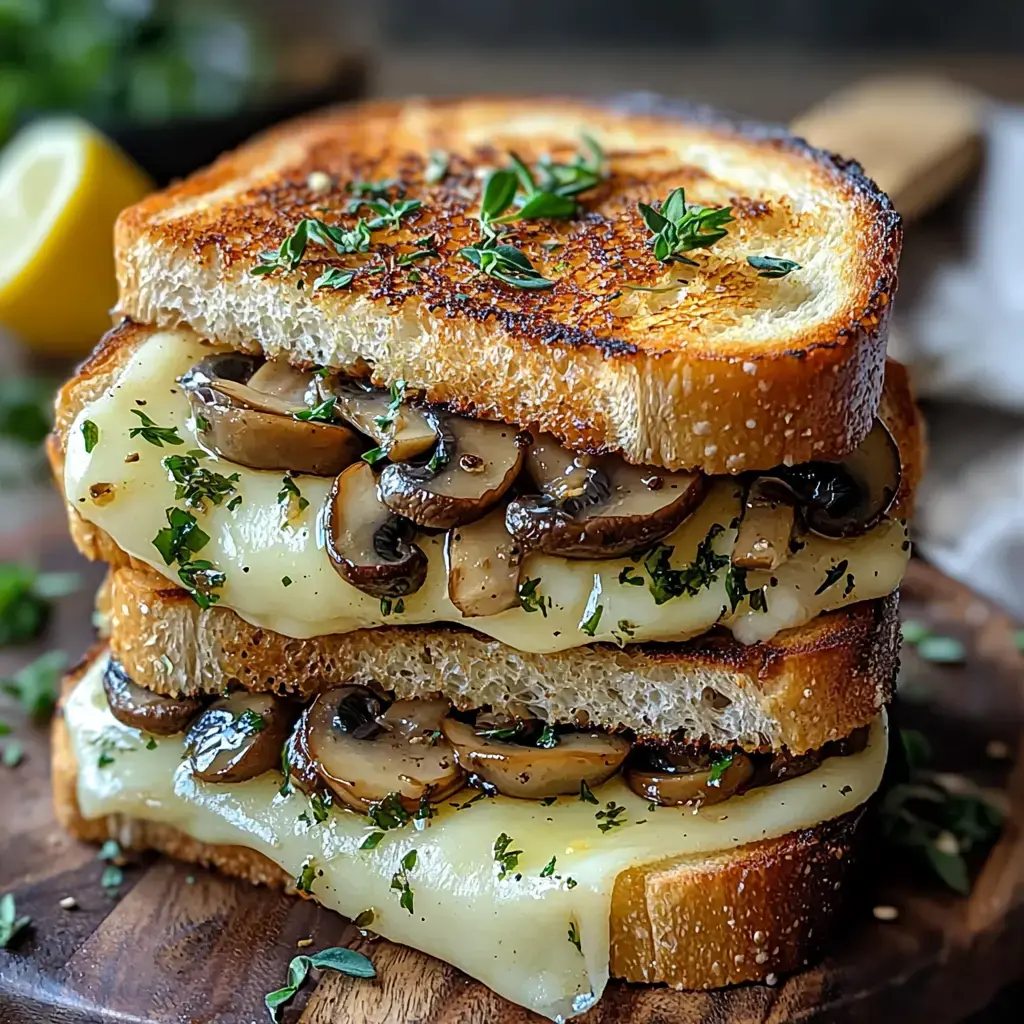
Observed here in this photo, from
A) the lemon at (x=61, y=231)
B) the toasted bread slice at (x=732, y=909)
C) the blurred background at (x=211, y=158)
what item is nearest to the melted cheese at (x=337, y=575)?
the toasted bread slice at (x=732, y=909)

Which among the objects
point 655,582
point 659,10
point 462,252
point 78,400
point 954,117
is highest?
point 462,252

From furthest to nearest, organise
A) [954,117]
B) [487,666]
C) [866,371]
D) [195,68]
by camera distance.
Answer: [195,68]
[954,117]
[487,666]
[866,371]

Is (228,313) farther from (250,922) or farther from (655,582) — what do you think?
(250,922)

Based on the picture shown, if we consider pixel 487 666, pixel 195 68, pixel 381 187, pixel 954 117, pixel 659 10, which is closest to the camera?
pixel 487 666

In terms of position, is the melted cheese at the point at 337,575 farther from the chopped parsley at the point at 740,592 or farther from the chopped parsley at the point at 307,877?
the chopped parsley at the point at 307,877

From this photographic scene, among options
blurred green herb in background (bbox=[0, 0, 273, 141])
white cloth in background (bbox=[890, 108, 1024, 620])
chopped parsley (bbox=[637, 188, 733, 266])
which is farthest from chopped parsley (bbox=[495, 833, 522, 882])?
blurred green herb in background (bbox=[0, 0, 273, 141])

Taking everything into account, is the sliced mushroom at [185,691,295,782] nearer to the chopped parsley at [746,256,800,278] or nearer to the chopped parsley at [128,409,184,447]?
the chopped parsley at [128,409,184,447]

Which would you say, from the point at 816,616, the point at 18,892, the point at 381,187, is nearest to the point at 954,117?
the point at 381,187
